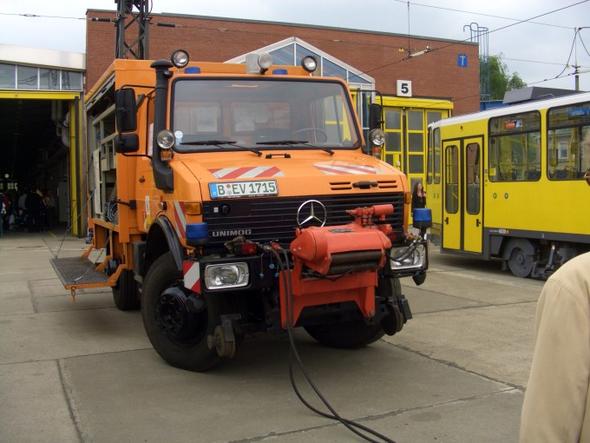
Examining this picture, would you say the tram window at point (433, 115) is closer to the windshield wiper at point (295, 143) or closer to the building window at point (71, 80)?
the building window at point (71, 80)

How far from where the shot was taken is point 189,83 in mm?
5938

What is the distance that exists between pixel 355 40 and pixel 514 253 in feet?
A: 64.5

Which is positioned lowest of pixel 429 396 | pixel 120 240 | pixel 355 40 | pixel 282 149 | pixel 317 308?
pixel 429 396

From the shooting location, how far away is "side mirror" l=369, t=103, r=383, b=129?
6652 mm

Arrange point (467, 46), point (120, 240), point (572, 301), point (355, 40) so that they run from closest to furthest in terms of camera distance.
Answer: point (572, 301) → point (120, 240) → point (355, 40) → point (467, 46)

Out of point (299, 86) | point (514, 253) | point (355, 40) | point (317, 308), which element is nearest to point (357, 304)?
point (317, 308)

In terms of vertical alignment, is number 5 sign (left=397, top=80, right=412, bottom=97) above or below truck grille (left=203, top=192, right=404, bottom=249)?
above

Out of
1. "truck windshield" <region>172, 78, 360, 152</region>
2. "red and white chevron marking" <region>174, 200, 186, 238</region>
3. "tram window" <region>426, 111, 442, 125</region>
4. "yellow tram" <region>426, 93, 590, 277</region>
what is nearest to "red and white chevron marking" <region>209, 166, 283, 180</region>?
"red and white chevron marking" <region>174, 200, 186, 238</region>

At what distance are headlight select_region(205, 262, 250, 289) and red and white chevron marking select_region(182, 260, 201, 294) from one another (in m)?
0.10

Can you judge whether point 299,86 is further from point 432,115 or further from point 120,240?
point 432,115

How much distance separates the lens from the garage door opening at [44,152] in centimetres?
2394

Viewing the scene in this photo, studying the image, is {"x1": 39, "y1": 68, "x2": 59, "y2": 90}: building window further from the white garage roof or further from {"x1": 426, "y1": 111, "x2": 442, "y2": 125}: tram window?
{"x1": 426, "y1": 111, "x2": 442, "y2": 125}: tram window

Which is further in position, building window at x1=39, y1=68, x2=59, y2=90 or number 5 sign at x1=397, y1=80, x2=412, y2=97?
number 5 sign at x1=397, y1=80, x2=412, y2=97

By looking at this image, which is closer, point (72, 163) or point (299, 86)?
point (299, 86)
